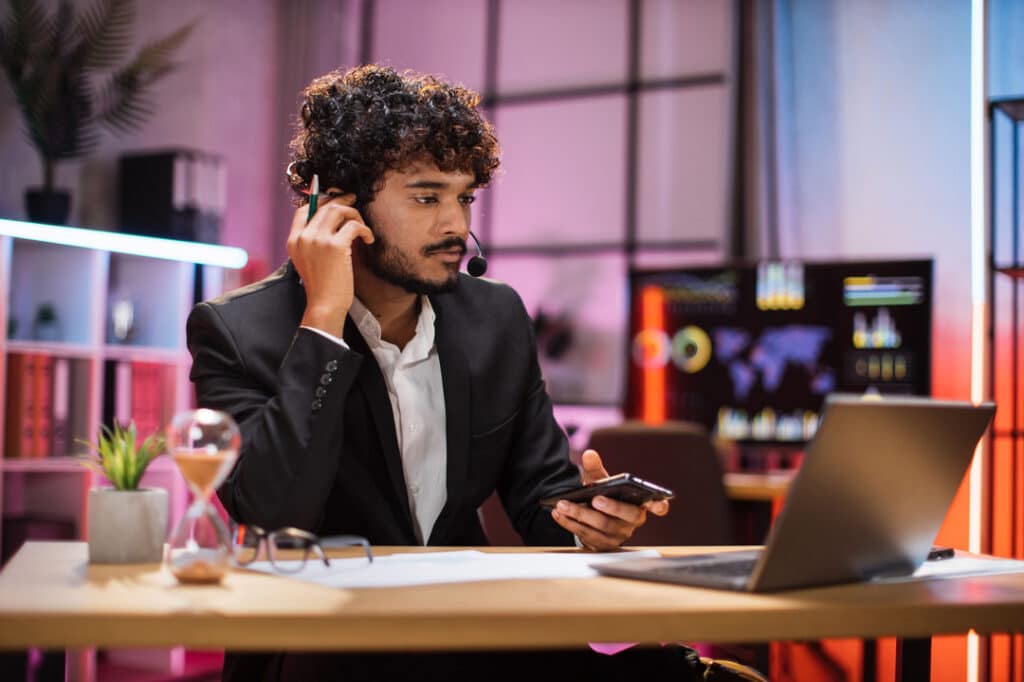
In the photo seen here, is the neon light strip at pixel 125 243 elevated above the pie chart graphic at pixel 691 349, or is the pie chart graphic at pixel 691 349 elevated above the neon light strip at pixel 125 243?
the neon light strip at pixel 125 243

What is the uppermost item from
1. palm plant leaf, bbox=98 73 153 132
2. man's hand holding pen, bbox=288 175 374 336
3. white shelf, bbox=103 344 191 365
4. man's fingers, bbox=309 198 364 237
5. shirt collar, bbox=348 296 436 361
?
palm plant leaf, bbox=98 73 153 132

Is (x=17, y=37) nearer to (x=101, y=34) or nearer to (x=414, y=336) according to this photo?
(x=101, y=34)

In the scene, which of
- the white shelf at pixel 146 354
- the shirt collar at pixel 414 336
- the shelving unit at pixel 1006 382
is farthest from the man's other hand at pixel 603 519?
the white shelf at pixel 146 354

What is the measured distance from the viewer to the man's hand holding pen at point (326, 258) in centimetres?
156

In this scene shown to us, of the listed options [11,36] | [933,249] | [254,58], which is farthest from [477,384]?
[254,58]

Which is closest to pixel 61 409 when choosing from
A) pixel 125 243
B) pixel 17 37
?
pixel 125 243

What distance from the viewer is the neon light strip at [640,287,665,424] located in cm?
421

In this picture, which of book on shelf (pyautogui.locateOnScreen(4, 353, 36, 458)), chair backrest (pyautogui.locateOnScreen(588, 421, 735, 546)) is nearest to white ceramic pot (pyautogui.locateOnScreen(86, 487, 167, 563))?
chair backrest (pyautogui.locateOnScreen(588, 421, 735, 546))

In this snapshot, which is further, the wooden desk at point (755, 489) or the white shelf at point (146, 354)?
the white shelf at point (146, 354)

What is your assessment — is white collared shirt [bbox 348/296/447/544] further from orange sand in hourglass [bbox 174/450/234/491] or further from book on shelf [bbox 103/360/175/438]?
book on shelf [bbox 103/360/175/438]

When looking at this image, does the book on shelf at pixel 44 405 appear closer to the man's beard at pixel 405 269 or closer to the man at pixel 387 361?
the man at pixel 387 361

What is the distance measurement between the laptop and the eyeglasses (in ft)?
1.01

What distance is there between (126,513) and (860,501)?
2.68 ft

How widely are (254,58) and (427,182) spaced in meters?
3.95
